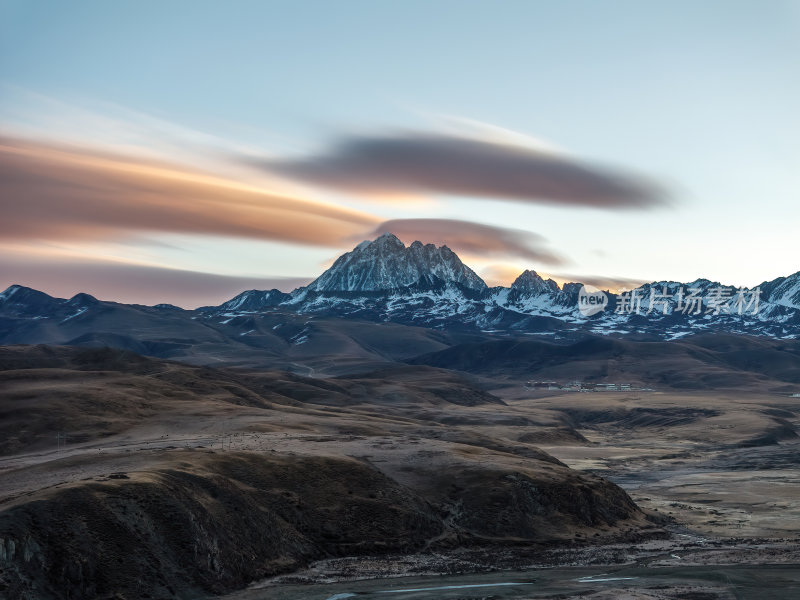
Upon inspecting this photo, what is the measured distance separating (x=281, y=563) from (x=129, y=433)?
239 feet

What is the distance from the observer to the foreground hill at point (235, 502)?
59750 mm

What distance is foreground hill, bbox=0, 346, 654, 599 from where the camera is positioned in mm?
59750

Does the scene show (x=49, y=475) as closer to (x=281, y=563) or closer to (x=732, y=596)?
(x=281, y=563)

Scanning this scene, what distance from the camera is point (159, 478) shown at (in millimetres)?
72250

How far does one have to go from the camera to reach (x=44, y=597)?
179ft

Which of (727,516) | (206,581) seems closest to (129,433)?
(206,581)

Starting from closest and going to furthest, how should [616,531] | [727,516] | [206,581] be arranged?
[206,581], [616,531], [727,516]

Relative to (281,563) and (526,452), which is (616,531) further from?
(526,452)

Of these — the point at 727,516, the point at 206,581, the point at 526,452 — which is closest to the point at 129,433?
the point at 526,452

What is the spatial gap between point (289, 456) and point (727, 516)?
2121 inches

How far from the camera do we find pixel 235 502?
75438 mm

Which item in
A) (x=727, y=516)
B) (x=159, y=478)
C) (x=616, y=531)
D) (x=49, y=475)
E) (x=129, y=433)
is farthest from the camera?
(x=129, y=433)

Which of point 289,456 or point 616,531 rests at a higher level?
point 289,456

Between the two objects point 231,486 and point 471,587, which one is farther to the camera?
point 231,486
